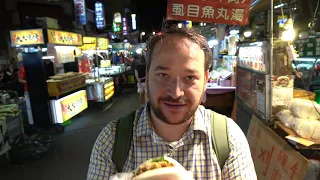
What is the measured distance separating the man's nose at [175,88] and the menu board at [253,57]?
2.33 metres

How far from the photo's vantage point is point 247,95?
413 centimetres

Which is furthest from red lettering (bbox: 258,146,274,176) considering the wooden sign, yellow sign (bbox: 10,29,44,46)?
yellow sign (bbox: 10,29,44,46)

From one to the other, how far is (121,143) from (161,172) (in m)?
0.34

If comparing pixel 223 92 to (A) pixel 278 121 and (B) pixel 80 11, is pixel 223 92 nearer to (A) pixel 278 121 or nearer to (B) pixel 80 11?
(A) pixel 278 121

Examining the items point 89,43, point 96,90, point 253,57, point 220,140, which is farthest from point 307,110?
point 89,43

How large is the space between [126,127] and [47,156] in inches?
182

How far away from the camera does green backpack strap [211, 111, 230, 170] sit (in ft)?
3.84

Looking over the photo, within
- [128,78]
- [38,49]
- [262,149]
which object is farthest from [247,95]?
[128,78]

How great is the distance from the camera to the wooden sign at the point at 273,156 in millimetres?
2214

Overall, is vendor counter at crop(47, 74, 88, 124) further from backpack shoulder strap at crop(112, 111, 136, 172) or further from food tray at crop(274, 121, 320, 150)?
backpack shoulder strap at crop(112, 111, 136, 172)

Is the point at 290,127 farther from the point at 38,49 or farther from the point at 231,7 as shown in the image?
the point at 38,49

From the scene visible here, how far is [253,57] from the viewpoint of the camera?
366 cm

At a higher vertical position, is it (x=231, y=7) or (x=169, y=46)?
(x=231, y=7)

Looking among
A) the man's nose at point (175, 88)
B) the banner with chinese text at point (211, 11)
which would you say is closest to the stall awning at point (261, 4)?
the banner with chinese text at point (211, 11)
